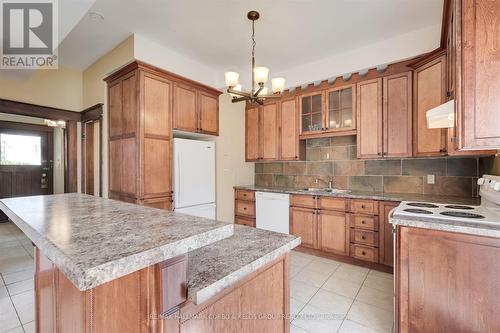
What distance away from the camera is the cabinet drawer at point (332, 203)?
3.14 m

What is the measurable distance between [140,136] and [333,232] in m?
2.81

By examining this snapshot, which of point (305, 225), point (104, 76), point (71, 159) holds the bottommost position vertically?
point (305, 225)

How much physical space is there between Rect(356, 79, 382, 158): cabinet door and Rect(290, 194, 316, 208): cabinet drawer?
0.91 m

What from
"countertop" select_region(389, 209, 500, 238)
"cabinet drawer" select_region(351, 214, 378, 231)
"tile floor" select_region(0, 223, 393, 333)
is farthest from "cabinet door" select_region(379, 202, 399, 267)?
"countertop" select_region(389, 209, 500, 238)

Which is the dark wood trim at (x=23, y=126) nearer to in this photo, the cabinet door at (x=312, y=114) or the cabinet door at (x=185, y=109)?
the cabinet door at (x=185, y=109)

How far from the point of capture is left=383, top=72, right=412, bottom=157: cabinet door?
9.34ft

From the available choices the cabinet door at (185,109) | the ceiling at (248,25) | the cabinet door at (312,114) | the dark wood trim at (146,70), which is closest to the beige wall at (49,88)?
the ceiling at (248,25)

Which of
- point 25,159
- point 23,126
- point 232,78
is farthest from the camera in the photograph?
point 25,159

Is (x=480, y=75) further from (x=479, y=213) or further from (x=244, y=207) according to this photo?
(x=244, y=207)

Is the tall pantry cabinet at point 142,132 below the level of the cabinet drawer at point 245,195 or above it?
above

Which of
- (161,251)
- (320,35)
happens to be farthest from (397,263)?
(320,35)

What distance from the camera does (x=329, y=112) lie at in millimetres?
3500

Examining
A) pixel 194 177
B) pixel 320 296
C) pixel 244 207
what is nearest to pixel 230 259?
pixel 320 296

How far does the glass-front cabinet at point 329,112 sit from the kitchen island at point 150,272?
2714 millimetres
